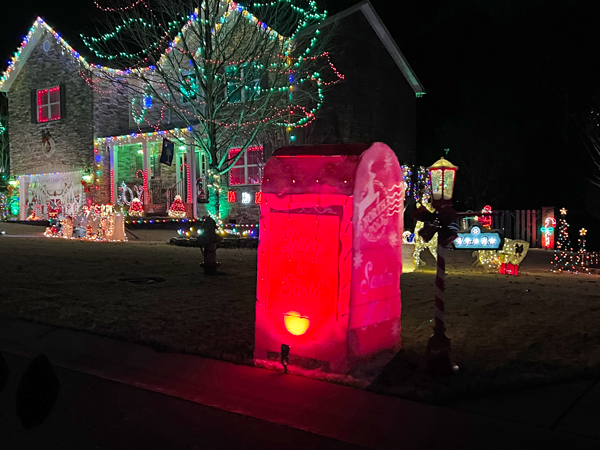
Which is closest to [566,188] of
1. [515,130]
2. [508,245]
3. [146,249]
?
[515,130]

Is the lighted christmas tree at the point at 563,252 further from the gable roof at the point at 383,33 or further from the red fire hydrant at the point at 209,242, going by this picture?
the gable roof at the point at 383,33

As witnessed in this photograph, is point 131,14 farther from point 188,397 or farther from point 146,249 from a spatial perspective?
point 188,397

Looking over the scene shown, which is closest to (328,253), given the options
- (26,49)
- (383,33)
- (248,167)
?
(248,167)

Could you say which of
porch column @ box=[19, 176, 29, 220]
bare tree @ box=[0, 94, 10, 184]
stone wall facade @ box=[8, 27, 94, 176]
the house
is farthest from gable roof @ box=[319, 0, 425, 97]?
bare tree @ box=[0, 94, 10, 184]

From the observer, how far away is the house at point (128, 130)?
82.2 feet

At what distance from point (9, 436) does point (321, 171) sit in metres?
3.42

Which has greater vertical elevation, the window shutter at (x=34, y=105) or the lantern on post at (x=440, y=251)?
the window shutter at (x=34, y=105)

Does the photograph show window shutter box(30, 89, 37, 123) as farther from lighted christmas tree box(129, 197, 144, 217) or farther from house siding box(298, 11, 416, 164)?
house siding box(298, 11, 416, 164)

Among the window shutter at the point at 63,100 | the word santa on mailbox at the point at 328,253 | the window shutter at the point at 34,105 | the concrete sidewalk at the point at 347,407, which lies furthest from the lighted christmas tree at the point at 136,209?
the word santa on mailbox at the point at 328,253

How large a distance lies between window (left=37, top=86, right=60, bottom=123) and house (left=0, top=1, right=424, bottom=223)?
50 millimetres

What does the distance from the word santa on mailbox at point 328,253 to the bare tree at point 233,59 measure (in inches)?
525

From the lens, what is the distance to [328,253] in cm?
560

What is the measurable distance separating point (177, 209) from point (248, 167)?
3.59 meters

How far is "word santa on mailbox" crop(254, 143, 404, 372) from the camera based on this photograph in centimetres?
554
